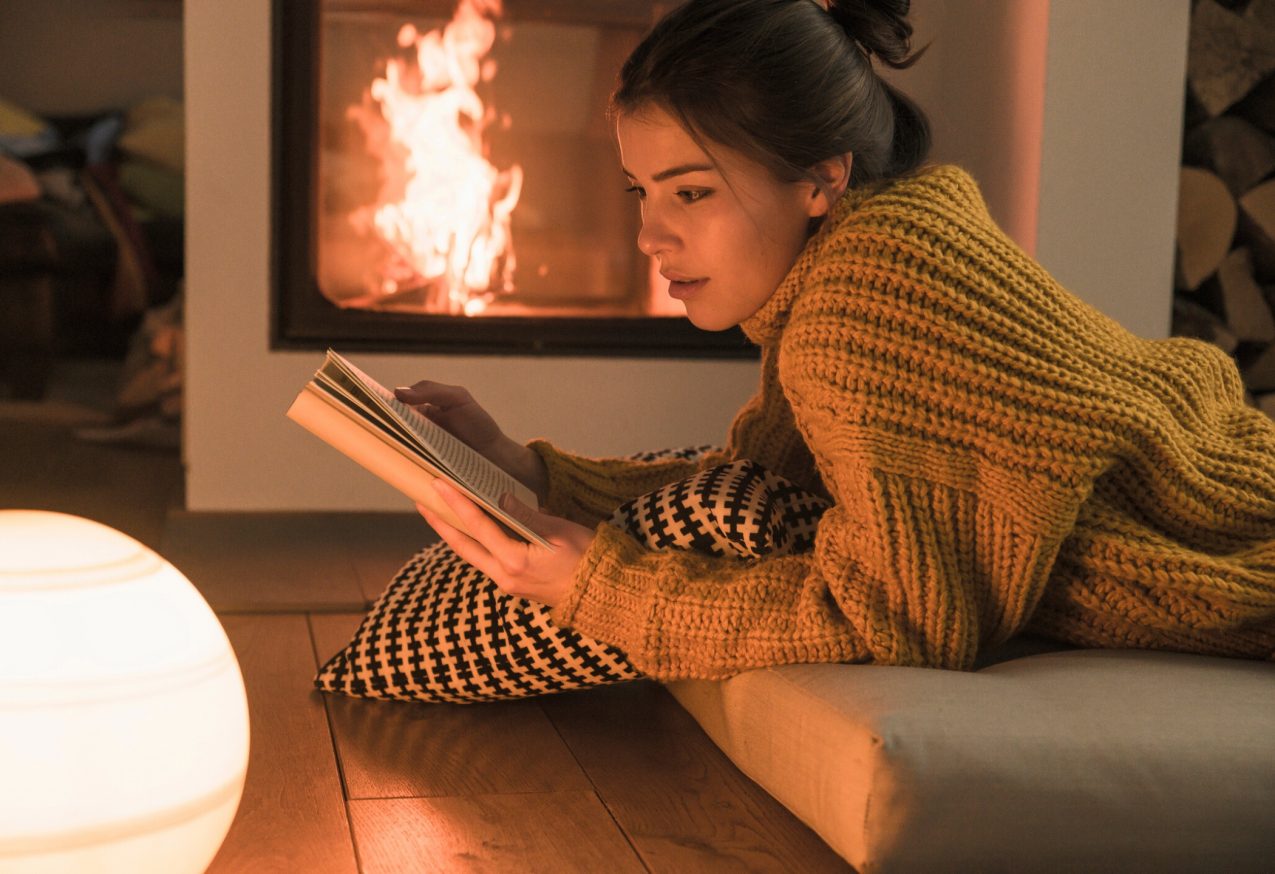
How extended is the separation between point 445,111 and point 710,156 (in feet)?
4.45

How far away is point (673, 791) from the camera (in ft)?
4.26

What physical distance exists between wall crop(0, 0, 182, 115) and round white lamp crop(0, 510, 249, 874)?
416 cm

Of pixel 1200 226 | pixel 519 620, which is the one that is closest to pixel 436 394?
pixel 519 620

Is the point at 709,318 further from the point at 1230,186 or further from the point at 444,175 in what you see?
the point at 1230,186

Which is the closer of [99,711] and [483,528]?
[99,711]

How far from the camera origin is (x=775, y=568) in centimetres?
123

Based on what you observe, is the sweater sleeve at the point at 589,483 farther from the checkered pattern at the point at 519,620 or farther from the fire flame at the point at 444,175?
the fire flame at the point at 444,175

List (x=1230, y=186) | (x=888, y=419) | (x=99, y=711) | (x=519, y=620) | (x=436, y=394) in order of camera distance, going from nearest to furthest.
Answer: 1. (x=99, y=711)
2. (x=888, y=419)
3. (x=519, y=620)
4. (x=436, y=394)
5. (x=1230, y=186)

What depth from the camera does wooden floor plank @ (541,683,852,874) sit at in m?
1.15

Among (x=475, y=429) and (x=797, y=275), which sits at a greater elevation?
(x=797, y=275)

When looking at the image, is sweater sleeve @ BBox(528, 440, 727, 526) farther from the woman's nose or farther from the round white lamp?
the round white lamp

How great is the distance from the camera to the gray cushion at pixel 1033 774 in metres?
1.02

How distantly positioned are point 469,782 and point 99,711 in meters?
0.53

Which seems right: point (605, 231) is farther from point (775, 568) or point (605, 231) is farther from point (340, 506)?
point (775, 568)
